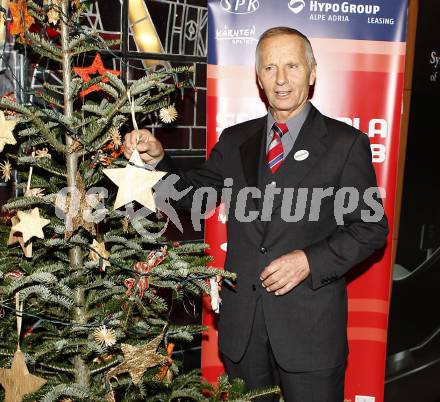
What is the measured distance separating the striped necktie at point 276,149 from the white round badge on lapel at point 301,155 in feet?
0.24

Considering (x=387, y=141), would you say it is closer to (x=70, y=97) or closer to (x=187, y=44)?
(x=187, y=44)

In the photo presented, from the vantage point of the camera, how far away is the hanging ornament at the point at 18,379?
143 centimetres

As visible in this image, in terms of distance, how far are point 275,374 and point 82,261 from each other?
886 mm

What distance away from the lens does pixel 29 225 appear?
145cm

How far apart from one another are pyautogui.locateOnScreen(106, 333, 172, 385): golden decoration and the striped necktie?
2.53 ft

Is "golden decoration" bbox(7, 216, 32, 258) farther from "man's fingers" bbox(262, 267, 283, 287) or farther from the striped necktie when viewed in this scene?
the striped necktie

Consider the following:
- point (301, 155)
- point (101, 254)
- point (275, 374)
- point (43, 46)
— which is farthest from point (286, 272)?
point (43, 46)

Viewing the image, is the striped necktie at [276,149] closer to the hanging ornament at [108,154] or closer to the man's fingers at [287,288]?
the man's fingers at [287,288]

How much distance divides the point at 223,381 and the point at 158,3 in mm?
1816

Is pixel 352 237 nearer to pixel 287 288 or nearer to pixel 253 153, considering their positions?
pixel 287 288

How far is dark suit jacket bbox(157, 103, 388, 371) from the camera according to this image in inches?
72.1

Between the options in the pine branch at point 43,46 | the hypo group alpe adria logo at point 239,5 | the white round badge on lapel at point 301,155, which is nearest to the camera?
the pine branch at point 43,46

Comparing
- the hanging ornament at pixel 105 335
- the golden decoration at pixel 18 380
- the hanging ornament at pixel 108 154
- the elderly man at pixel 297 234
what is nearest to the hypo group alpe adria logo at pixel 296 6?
the elderly man at pixel 297 234

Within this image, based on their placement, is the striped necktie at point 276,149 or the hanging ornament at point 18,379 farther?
the striped necktie at point 276,149
